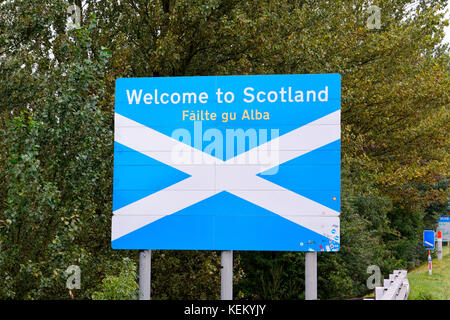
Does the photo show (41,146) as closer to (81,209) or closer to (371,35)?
(81,209)

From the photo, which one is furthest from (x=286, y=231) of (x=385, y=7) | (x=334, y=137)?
(x=385, y=7)

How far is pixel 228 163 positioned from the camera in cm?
697

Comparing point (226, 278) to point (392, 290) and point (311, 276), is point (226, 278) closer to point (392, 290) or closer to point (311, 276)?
point (311, 276)

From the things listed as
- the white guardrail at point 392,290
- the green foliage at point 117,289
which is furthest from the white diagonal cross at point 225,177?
the white guardrail at point 392,290

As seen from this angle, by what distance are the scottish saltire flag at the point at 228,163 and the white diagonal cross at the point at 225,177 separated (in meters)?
0.01

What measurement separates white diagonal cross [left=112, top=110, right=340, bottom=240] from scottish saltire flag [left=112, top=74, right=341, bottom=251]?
0.5 inches

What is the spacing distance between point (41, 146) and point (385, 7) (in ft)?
53.7

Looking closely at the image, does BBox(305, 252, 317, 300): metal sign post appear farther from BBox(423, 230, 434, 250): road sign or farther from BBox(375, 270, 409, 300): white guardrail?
BBox(423, 230, 434, 250): road sign

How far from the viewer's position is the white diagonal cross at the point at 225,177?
22.4 feet

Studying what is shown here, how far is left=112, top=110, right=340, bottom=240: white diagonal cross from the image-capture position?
22.4ft

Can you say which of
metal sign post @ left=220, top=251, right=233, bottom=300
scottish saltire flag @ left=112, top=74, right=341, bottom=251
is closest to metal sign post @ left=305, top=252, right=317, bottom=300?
scottish saltire flag @ left=112, top=74, right=341, bottom=251

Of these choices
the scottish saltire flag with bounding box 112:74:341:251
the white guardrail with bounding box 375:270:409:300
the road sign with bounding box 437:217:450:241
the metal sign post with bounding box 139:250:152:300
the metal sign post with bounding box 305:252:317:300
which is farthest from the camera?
the road sign with bounding box 437:217:450:241

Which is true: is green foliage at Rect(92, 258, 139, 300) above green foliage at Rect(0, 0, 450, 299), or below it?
below

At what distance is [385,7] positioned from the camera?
2048cm
